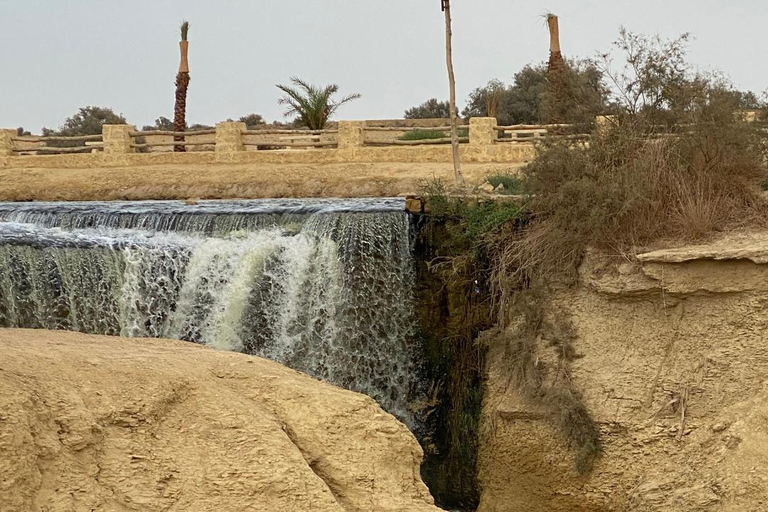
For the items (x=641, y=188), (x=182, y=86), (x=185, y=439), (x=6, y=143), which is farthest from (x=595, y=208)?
(x=182, y=86)

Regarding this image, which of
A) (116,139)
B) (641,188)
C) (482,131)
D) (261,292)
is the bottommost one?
(261,292)

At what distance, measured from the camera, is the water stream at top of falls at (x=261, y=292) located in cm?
1227

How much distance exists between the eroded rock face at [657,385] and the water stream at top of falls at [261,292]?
2037mm

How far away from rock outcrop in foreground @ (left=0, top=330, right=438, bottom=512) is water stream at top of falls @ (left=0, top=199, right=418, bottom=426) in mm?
6569

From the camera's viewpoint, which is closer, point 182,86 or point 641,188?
point 641,188

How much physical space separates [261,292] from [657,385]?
5.04m

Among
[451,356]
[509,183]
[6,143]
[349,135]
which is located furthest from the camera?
[6,143]

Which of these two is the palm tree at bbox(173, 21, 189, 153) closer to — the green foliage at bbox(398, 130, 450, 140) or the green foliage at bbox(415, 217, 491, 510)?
the green foliage at bbox(398, 130, 450, 140)

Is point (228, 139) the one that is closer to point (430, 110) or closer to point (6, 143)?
point (6, 143)

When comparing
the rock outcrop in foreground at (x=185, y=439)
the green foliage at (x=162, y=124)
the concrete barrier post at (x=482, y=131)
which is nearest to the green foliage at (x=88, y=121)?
the green foliage at (x=162, y=124)

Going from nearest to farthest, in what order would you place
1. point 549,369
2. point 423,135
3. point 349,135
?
point 549,369
point 349,135
point 423,135

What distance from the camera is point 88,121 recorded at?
49.2 metres

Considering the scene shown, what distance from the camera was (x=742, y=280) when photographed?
9586 mm

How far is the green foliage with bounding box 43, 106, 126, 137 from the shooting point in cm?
4735
